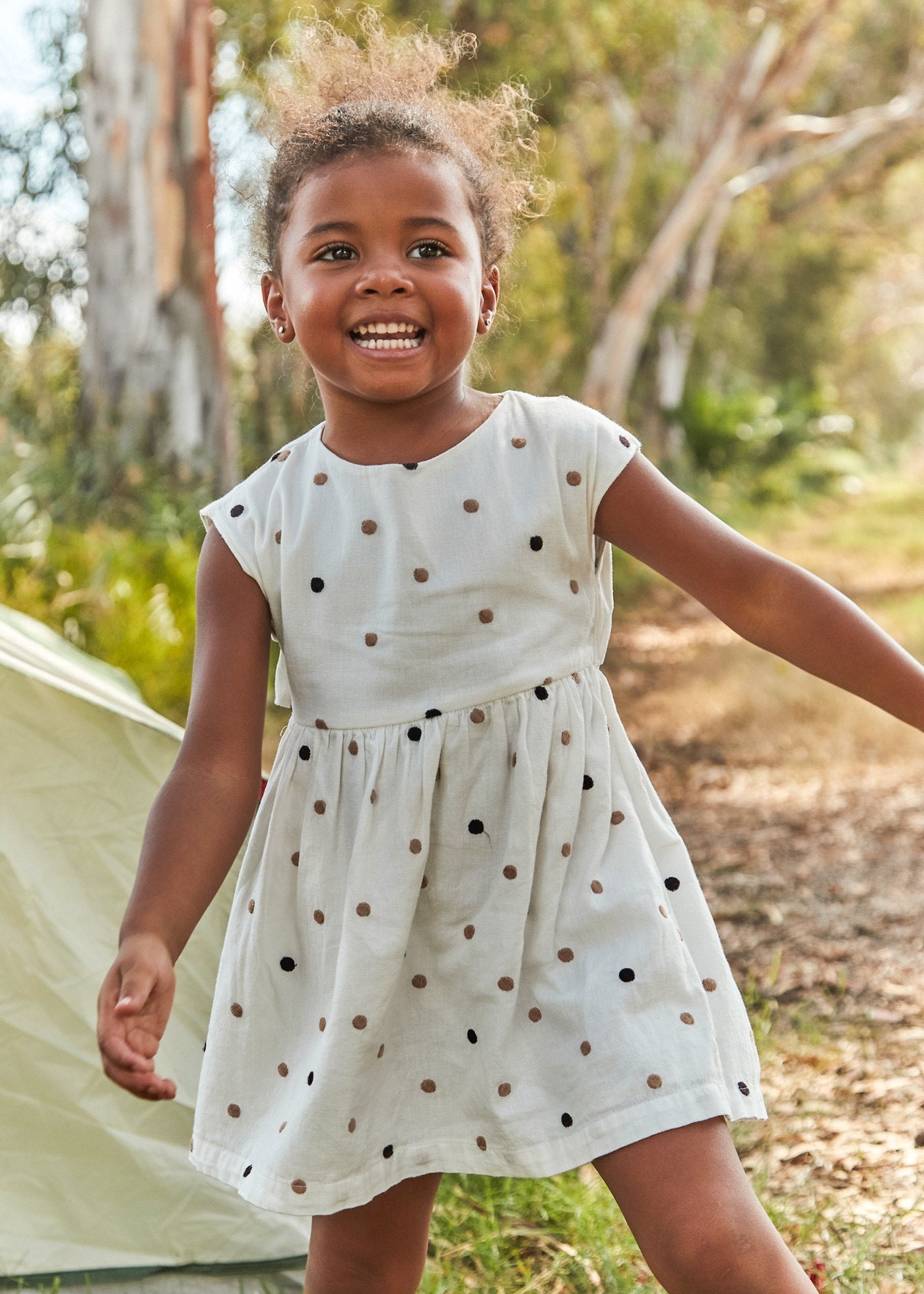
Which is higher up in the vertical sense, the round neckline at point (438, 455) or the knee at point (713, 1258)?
the round neckline at point (438, 455)

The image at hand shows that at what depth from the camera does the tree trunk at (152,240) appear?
6082mm

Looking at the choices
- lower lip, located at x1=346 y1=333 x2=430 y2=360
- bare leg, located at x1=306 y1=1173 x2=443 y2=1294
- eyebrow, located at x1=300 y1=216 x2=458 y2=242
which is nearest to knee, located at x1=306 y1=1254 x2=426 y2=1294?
bare leg, located at x1=306 y1=1173 x2=443 y2=1294

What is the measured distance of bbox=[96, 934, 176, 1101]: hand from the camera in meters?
1.13

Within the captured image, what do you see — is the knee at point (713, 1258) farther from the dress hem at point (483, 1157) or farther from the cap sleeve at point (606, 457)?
the cap sleeve at point (606, 457)

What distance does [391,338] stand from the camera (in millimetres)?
1364

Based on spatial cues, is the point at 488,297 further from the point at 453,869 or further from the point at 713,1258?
the point at 713,1258

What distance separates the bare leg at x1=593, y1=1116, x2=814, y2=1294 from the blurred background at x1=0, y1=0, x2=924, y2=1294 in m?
0.72

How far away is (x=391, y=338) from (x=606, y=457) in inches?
9.5

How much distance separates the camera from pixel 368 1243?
4.77 feet

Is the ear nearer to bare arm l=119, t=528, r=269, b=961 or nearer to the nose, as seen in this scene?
the nose

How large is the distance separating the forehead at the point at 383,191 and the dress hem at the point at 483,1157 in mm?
866

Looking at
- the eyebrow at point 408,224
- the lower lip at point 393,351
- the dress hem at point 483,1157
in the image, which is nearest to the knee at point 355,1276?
the dress hem at point 483,1157

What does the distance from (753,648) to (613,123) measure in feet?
27.9

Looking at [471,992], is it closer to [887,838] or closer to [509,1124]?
[509,1124]
